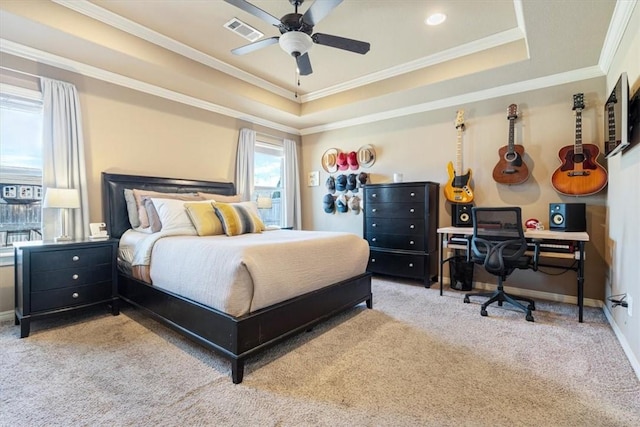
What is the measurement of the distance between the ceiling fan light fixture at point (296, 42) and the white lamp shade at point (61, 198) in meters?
2.38

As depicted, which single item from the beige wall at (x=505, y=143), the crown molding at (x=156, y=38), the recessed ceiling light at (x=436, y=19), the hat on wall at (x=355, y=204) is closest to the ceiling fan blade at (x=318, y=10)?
the recessed ceiling light at (x=436, y=19)

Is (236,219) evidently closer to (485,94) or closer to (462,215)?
(462,215)

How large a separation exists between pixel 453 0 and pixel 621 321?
296 centimetres

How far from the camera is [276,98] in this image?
458cm

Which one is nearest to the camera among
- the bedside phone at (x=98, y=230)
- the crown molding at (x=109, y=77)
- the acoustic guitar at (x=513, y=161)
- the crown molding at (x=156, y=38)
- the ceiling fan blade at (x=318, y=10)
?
the ceiling fan blade at (x=318, y=10)

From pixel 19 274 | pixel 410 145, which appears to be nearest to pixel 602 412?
pixel 410 145

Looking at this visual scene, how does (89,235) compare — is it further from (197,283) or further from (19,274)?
(197,283)

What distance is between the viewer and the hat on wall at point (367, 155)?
194 inches

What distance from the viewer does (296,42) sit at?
2.40 metres

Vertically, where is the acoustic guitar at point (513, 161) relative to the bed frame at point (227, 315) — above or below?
above

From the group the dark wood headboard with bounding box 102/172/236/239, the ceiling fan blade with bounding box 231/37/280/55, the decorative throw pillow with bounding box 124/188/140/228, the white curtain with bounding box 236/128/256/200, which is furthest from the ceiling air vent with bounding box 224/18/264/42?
the decorative throw pillow with bounding box 124/188/140/228

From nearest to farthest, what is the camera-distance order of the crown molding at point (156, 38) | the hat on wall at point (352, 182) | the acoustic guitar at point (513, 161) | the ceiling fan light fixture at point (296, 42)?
the ceiling fan light fixture at point (296, 42) < the crown molding at point (156, 38) < the acoustic guitar at point (513, 161) < the hat on wall at point (352, 182)

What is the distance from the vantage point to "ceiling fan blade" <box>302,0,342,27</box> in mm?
2024

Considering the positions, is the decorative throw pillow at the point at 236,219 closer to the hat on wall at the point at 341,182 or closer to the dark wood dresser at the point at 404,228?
the dark wood dresser at the point at 404,228
